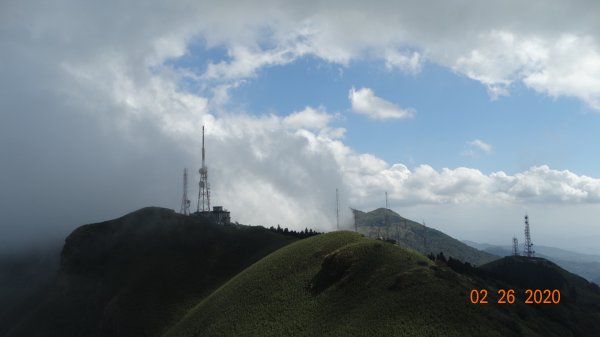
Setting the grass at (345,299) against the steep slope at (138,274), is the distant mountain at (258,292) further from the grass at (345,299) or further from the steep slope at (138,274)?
the steep slope at (138,274)

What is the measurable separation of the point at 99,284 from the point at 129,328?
38795mm

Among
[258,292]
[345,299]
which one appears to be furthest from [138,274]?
[345,299]

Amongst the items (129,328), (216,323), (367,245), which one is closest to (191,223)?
(129,328)

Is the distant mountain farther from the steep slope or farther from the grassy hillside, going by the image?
the steep slope

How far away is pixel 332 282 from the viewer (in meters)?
110

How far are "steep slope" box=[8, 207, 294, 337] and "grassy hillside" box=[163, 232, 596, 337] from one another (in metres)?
20.4

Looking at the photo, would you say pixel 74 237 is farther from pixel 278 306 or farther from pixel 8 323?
pixel 278 306

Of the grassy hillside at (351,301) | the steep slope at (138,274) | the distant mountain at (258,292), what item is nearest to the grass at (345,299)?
the grassy hillside at (351,301)

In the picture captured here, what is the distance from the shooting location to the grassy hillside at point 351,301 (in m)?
83.8

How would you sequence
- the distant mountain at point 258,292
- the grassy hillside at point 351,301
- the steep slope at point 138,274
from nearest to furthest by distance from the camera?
the grassy hillside at point 351,301
the distant mountain at point 258,292
the steep slope at point 138,274

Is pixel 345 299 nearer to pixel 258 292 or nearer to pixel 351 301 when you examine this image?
pixel 351 301

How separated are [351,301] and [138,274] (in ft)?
324

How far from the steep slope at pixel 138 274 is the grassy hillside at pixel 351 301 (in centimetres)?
2041

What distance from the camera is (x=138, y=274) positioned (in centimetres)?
16638
